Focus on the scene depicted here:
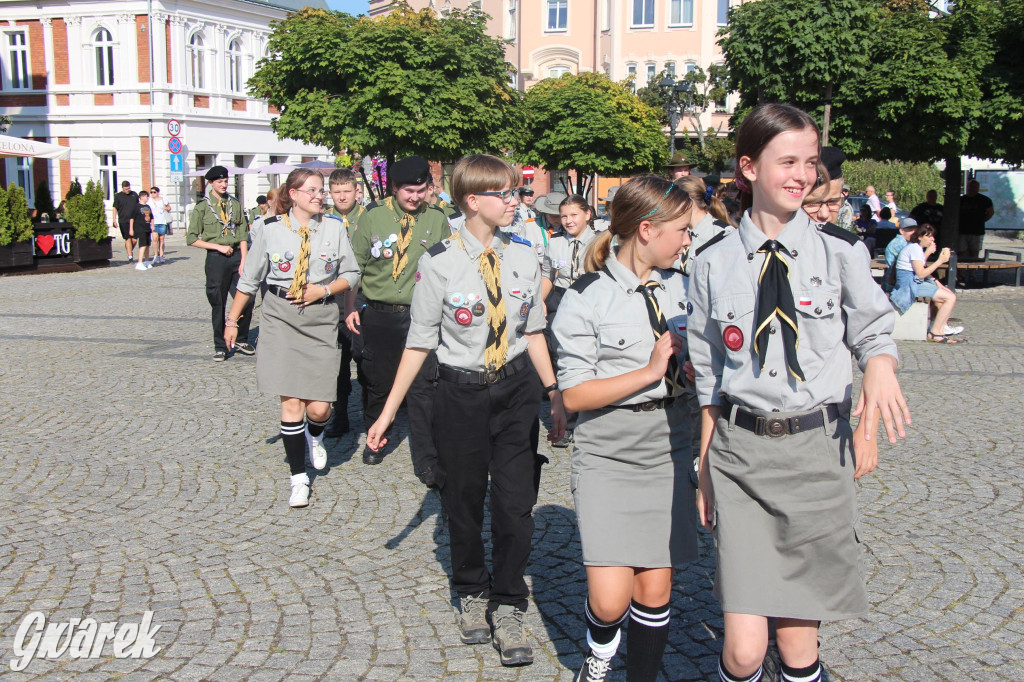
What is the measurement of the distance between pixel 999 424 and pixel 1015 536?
2830mm

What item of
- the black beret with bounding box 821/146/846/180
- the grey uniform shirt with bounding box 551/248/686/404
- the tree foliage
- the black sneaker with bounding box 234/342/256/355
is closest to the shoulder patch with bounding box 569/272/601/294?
the grey uniform shirt with bounding box 551/248/686/404

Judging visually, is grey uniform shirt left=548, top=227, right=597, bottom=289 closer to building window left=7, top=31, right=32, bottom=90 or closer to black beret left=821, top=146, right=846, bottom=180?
black beret left=821, top=146, right=846, bottom=180

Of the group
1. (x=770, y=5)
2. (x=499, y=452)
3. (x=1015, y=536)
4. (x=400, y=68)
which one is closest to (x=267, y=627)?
(x=499, y=452)

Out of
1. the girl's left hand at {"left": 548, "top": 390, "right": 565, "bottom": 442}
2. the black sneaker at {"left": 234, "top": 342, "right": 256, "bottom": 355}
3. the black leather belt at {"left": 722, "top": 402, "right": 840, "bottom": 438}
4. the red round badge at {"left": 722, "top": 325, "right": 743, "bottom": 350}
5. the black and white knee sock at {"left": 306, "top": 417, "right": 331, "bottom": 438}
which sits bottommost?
the black sneaker at {"left": 234, "top": 342, "right": 256, "bottom": 355}

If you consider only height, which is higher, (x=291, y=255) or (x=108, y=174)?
(x=108, y=174)

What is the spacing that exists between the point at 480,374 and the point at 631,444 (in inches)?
37.3

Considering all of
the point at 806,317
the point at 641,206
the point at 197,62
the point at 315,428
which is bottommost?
the point at 315,428

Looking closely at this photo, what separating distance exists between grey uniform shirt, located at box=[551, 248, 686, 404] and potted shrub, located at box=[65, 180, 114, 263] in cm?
2223

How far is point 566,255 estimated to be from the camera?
8.11 m

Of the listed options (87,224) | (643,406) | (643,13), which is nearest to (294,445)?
(643,406)

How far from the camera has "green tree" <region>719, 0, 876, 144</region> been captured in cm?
1471

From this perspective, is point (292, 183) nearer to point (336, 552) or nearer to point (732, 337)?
point (336, 552)

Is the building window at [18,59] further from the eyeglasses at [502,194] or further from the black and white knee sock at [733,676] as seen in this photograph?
the black and white knee sock at [733,676]

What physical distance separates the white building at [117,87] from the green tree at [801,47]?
3005cm
